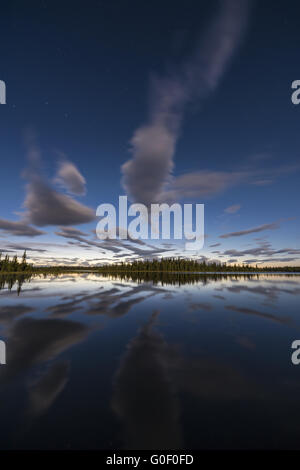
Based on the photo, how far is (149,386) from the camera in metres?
5.85

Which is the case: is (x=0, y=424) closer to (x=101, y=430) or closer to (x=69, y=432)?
(x=69, y=432)

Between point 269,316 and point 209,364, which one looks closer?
point 209,364

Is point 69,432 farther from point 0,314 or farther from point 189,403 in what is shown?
point 0,314

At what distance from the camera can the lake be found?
4.09m

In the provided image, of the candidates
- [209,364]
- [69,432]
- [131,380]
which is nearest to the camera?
[69,432]

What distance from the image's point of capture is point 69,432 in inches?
163

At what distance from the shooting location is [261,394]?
5.56 m

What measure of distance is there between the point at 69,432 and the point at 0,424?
173 cm

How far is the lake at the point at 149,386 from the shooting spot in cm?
409
